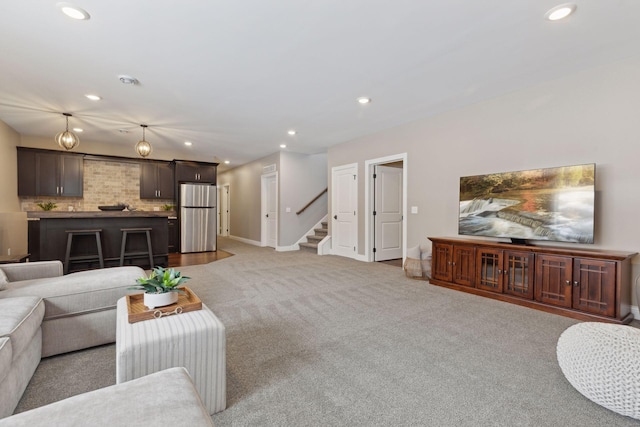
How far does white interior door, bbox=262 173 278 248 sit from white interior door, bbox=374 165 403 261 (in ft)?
10.0

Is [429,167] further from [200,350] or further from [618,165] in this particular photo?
[200,350]

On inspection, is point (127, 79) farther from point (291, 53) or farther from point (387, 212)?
point (387, 212)

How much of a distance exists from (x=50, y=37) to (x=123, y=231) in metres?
3.13

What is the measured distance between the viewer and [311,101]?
4184 mm

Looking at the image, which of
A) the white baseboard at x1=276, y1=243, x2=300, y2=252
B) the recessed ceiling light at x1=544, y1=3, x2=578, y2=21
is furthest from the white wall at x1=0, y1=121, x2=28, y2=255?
the recessed ceiling light at x1=544, y1=3, x2=578, y2=21

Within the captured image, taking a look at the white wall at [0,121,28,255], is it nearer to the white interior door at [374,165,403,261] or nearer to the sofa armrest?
the sofa armrest

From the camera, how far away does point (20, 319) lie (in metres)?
1.63

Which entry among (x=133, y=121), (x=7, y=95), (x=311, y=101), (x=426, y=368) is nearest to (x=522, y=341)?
(x=426, y=368)

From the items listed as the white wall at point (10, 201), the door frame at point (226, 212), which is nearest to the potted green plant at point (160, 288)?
the white wall at point (10, 201)

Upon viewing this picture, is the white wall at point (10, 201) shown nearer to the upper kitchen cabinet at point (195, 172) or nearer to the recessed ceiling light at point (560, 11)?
the upper kitchen cabinet at point (195, 172)

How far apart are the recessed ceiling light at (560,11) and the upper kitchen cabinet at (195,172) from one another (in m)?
7.45

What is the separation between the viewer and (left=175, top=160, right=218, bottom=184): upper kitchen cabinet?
24.9ft

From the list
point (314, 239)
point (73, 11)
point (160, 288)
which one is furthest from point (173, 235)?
point (160, 288)

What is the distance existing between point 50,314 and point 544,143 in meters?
5.08
